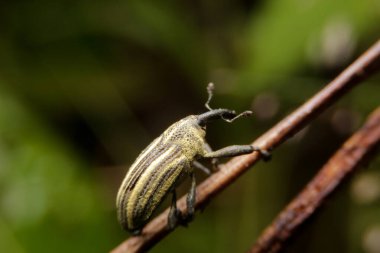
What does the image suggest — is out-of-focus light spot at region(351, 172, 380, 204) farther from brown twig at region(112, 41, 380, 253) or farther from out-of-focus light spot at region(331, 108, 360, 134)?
brown twig at region(112, 41, 380, 253)

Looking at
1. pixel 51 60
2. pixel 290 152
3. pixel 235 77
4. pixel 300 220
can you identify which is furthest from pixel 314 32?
pixel 51 60

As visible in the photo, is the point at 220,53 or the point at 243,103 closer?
the point at 243,103

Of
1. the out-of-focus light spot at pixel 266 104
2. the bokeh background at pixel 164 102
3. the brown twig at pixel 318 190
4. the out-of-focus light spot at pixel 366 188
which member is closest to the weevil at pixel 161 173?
the brown twig at pixel 318 190

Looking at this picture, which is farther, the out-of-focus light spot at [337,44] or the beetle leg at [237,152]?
the out-of-focus light spot at [337,44]

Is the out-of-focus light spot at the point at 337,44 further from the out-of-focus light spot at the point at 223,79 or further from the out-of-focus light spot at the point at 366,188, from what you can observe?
the out-of-focus light spot at the point at 366,188

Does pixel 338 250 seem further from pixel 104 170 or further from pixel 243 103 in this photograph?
pixel 104 170

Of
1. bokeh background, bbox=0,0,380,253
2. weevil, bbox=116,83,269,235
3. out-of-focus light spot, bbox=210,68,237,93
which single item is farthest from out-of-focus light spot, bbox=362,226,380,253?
weevil, bbox=116,83,269,235

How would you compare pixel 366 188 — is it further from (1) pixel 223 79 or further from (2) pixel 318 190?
(2) pixel 318 190

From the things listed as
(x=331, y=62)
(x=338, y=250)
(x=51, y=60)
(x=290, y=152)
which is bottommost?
(x=338, y=250)
